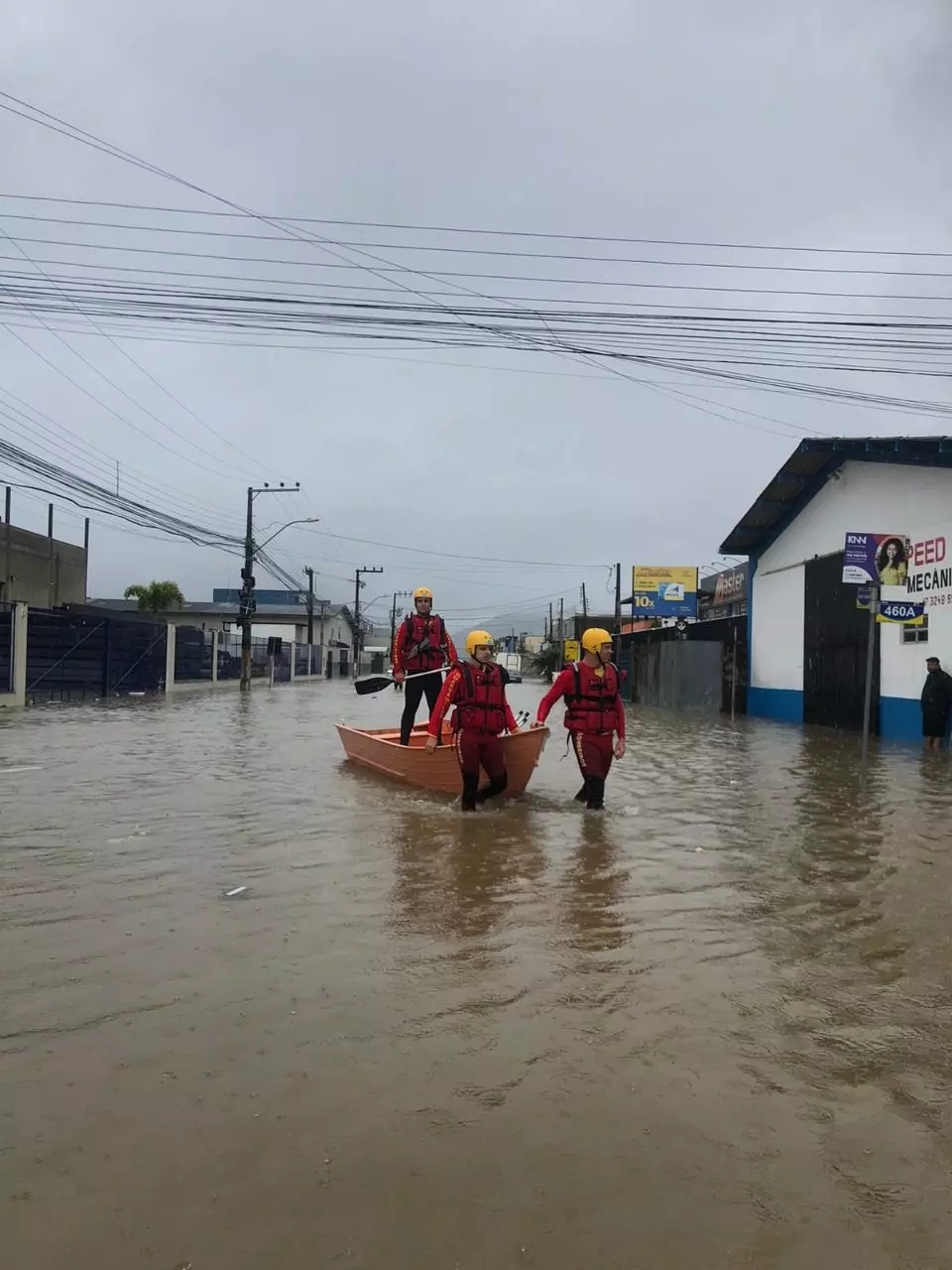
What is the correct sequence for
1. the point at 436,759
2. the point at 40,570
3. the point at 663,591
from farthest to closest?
the point at 663,591 < the point at 40,570 < the point at 436,759

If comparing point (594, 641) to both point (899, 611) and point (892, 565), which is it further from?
point (892, 565)

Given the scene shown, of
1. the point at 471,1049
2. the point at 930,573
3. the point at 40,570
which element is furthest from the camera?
the point at 40,570

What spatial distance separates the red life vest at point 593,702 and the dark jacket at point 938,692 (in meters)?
8.72

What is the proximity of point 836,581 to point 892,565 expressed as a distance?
19.7ft

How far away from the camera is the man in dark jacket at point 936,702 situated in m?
14.7

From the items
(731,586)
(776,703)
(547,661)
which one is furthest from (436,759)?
(547,661)

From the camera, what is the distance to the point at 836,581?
782 inches

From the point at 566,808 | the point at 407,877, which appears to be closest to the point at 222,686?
the point at 566,808

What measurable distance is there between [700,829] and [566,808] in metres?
1.32

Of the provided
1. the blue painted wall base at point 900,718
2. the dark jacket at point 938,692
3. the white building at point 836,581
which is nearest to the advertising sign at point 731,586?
the white building at point 836,581

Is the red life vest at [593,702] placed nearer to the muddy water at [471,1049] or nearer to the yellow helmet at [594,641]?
the yellow helmet at [594,641]

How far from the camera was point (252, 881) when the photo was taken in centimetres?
585

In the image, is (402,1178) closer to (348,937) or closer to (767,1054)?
(767,1054)

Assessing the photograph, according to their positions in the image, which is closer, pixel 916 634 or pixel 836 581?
pixel 916 634
